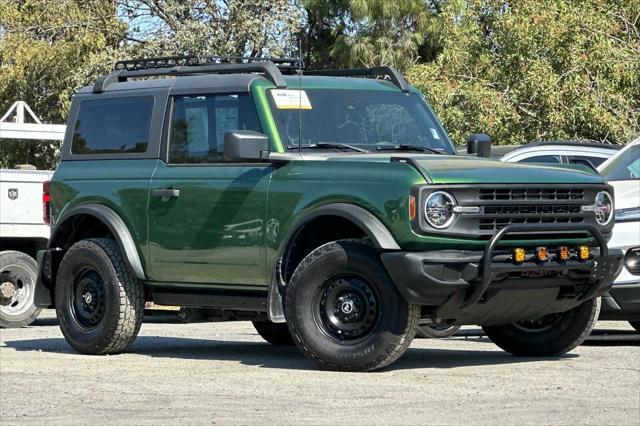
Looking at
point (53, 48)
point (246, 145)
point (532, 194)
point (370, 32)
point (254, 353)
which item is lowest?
point (254, 353)

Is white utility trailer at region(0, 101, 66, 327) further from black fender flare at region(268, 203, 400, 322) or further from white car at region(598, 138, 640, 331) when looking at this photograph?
white car at region(598, 138, 640, 331)

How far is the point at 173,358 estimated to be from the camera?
12039 mm

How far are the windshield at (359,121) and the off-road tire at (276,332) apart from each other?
2.17m

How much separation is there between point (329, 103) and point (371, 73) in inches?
38.3

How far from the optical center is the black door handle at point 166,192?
11.7 metres

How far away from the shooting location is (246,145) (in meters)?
10.9

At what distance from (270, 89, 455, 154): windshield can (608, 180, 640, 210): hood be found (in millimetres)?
1828

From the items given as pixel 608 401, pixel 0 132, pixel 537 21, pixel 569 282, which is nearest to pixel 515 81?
pixel 537 21

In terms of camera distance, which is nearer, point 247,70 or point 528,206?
point 528,206

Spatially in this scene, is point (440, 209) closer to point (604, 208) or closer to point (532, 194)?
point (532, 194)

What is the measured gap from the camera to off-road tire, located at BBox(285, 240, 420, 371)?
1034cm

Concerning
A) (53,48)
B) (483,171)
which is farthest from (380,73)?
(53,48)

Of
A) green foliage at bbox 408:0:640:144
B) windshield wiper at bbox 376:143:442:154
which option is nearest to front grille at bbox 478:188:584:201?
windshield wiper at bbox 376:143:442:154

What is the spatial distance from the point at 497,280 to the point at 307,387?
1.47m
